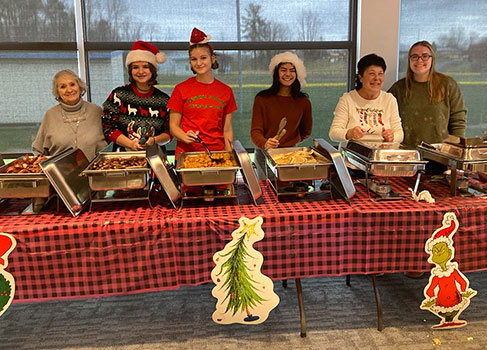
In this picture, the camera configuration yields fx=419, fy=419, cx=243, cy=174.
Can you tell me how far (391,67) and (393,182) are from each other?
1.32 meters

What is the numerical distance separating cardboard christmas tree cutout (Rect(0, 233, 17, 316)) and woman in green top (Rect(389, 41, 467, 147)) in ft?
7.90

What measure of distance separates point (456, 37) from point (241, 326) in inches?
116

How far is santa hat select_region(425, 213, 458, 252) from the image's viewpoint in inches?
75.5

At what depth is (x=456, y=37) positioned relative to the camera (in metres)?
3.51

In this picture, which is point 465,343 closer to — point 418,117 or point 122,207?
point 418,117

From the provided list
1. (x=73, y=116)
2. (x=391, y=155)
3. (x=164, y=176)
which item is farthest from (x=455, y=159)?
(x=73, y=116)

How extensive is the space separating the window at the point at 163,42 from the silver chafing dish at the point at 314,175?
1.65 metres

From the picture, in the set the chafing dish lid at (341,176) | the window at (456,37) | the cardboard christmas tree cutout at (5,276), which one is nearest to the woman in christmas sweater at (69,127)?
the cardboard christmas tree cutout at (5,276)

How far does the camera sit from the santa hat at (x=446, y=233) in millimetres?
1919

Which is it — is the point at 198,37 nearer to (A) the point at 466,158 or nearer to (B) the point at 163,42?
(B) the point at 163,42

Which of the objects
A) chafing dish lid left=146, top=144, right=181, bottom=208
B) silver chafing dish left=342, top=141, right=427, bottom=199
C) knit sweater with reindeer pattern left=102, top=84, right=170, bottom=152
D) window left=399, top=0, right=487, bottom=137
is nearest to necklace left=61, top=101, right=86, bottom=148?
knit sweater with reindeer pattern left=102, top=84, right=170, bottom=152

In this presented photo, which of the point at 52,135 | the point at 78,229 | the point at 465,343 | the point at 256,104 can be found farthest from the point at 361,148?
the point at 52,135

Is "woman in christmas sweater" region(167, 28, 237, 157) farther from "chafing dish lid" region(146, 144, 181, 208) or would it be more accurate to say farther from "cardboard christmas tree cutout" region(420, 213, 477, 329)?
"cardboard christmas tree cutout" region(420, 213, 477, 329)

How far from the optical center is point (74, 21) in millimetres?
3301
